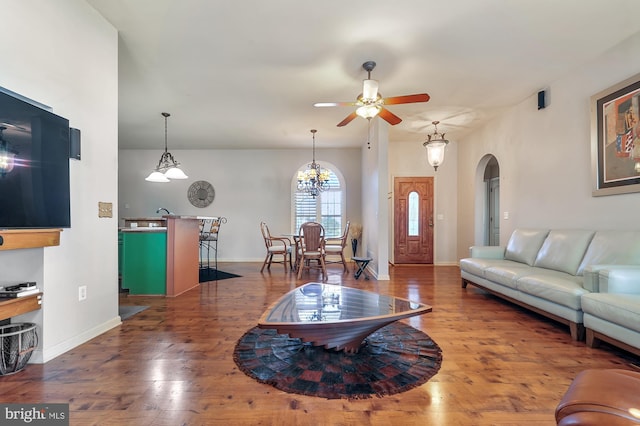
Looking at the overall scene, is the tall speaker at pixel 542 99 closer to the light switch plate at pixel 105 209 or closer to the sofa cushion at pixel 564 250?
the sofa cushion at pixel 564 250

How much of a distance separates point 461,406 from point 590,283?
1.74 m

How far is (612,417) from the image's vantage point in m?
0.80

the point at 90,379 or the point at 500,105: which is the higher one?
the point at 500,105

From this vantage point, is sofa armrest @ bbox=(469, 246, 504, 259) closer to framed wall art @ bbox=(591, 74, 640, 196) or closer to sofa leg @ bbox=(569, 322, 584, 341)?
framed wall art @ bbox=(591, 74, 640, 196)

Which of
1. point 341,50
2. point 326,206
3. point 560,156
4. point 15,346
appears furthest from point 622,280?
point 326,206

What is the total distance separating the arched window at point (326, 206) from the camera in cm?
720

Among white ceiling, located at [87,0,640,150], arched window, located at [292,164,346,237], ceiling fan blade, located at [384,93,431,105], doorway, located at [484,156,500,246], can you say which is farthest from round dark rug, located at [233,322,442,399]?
arched window, located at [292,164,346,237]

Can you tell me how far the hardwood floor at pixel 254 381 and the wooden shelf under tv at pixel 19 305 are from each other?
0.40 metres

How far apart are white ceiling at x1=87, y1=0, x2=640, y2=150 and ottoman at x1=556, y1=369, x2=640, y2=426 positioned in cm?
266

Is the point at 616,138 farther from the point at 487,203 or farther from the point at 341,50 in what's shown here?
the point at 487,203

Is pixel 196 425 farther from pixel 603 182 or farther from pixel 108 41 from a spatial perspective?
pixel 603 182

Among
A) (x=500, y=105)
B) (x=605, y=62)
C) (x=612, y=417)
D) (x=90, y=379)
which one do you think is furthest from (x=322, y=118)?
(x=612, y=417)

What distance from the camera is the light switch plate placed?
2494 mm

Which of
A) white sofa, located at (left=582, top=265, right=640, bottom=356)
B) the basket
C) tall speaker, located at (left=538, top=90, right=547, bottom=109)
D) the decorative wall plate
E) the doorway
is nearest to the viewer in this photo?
the basket
